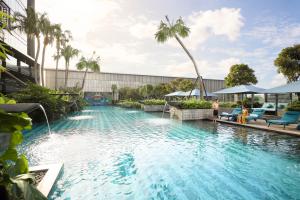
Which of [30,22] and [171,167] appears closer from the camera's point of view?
[171,167]

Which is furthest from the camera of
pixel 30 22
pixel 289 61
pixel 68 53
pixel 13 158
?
pixel 68 53

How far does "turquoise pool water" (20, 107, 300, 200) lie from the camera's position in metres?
3.93

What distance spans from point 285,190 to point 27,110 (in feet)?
20.8

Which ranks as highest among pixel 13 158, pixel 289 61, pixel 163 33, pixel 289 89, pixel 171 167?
pixel 163 33

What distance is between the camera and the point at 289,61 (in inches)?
931

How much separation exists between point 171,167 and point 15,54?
23.4 m

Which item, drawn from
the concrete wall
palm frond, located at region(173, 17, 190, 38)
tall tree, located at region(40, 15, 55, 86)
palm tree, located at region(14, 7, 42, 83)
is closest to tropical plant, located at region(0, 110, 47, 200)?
palm frond, located at region(173, 17, 190, 38)

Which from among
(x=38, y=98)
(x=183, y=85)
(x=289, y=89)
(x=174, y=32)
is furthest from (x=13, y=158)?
(x=183, y=85)

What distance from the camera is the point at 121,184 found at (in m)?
4.28

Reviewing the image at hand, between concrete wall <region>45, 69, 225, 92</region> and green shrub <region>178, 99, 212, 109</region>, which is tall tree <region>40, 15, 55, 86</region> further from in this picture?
concrete wall <region>45, 69, 225, 92</region>

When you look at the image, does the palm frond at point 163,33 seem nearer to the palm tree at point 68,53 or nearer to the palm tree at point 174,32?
the palm tree at point 174,32

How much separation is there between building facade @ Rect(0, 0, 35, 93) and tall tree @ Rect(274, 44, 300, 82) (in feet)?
95.9

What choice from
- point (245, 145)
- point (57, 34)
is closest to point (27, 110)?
point (245, 145)

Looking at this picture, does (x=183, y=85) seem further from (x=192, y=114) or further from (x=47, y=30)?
(x=47, y=30)
